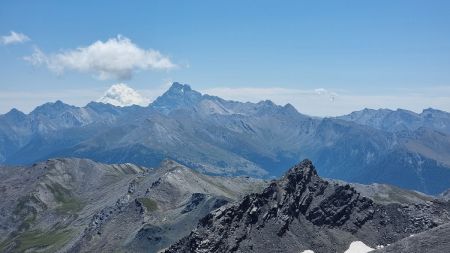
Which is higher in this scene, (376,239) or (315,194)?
(315,194)

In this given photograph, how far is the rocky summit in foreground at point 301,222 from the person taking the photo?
540ft

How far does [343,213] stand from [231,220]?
43.9 m

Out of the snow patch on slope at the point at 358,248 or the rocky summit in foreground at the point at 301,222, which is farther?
the snow patch on slope at the point at 358,248

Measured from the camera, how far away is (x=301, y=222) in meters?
180

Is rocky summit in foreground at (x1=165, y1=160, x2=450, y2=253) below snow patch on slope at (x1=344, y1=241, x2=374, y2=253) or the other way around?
the other way around

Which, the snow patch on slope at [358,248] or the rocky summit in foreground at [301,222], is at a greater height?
the rocky summit in foreground at [301,222]

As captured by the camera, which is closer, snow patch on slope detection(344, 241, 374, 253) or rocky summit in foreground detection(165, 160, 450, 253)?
rocky summit in foreground detection(165, 160, 450, 253)

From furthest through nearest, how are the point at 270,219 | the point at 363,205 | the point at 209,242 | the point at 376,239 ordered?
the point at 363,205
the point at 376,239
the point at 270,219
the point at 209,242

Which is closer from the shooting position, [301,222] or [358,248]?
[358,248]

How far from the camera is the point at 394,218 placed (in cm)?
19375

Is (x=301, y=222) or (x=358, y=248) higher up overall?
(x=301, y=222)

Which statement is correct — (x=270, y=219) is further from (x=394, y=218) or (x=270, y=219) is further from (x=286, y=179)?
(x=394, y=218)

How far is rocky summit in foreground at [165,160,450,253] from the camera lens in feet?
540

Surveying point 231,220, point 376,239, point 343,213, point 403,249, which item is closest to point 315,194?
point 343,213
